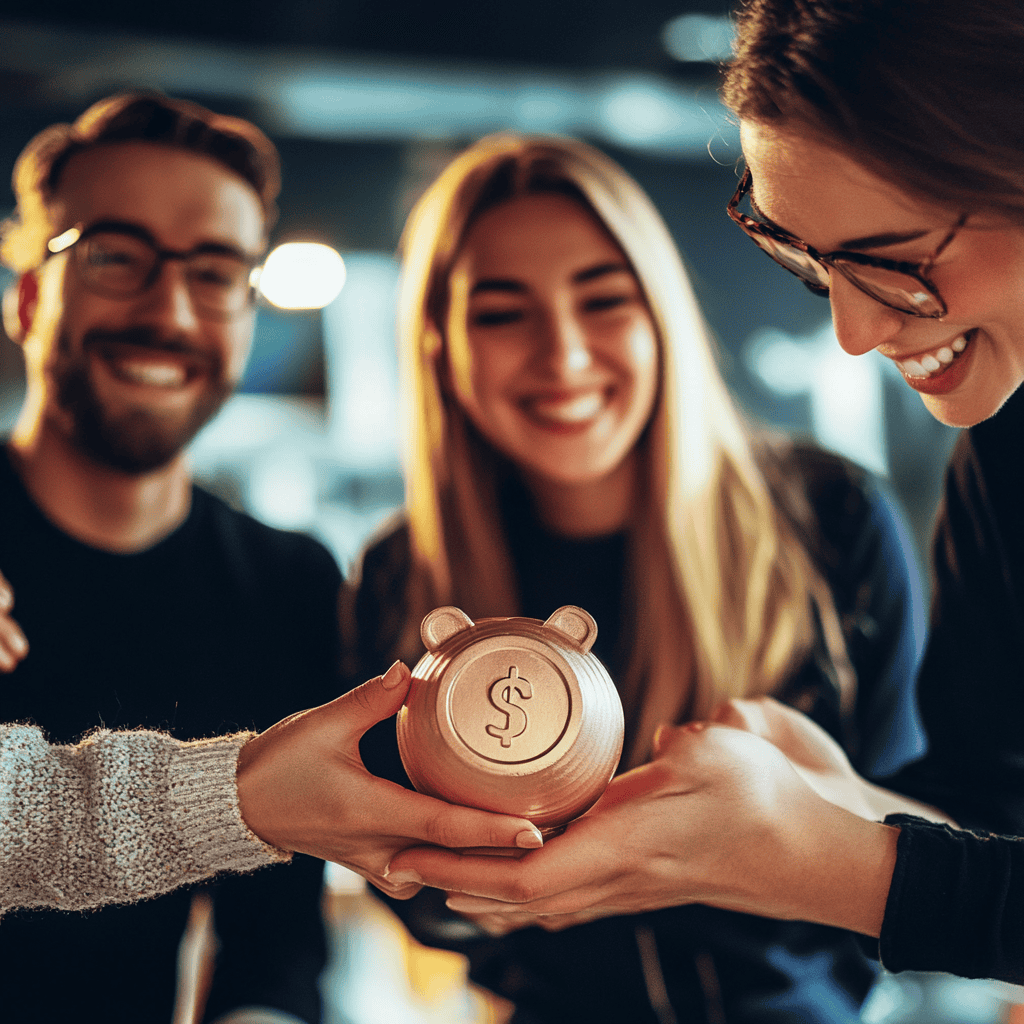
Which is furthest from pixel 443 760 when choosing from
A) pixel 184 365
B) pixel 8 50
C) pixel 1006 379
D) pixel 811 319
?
pixel 811 319

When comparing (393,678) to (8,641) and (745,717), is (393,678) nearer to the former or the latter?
(745,717)

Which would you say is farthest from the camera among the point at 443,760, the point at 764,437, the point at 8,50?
the point at 8,50

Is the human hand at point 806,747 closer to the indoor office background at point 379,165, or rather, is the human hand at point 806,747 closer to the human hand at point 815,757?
the human hand at point 815,757

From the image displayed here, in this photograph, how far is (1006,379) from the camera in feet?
3.24

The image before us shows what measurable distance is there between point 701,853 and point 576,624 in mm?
270

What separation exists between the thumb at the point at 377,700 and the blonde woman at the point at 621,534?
62 centimetres

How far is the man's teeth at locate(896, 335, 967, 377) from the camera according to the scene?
3.22 ft

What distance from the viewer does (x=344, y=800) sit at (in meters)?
0.90

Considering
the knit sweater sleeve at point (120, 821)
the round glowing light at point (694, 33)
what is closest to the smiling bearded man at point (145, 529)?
the knit sweater sleeve at point (120, 821)

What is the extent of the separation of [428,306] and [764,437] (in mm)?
673

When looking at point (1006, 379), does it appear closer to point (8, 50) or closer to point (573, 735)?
point (573, 735)

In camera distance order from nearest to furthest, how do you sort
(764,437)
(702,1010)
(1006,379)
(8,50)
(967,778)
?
(1006,379) → (967,778) → (702,1010) → (764,437) → (8,50)

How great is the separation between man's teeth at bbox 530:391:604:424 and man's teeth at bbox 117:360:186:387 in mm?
626

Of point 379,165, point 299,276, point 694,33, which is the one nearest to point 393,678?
point 299,276
